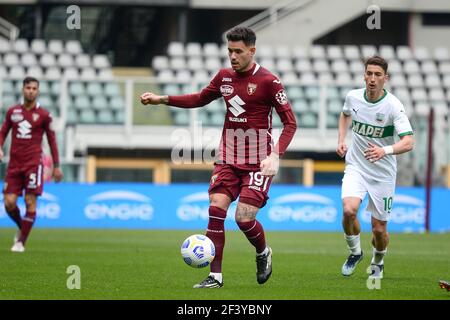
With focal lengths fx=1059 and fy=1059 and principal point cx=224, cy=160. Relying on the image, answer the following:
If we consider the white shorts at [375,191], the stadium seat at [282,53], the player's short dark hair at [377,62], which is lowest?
the white shorts at [375,191]

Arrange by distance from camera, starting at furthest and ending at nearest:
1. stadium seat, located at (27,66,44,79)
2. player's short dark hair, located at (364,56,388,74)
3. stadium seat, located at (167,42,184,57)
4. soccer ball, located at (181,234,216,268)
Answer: stadium seat, located at (167,42,184,57), stadium seat, located at (27,66,44,79), player's short dark hair, located at (364,56,388,74), soccer ball, located at (181,234,216,268)

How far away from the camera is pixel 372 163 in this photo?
38.0 ft

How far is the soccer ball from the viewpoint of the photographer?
968 centimetres

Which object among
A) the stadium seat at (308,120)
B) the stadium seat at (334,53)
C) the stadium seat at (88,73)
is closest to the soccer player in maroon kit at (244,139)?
the stadium seat at (308,120)

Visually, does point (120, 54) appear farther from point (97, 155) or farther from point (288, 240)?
point (288, 240)

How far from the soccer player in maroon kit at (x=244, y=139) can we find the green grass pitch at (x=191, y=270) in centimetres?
56

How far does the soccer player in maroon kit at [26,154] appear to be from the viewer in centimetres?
1527

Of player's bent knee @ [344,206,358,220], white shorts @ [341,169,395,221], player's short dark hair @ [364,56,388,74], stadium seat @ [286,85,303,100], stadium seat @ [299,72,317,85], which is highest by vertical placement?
player's short dark hair @ [364,56,388,74]

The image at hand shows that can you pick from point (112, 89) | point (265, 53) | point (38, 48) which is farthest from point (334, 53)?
point (38, 48)

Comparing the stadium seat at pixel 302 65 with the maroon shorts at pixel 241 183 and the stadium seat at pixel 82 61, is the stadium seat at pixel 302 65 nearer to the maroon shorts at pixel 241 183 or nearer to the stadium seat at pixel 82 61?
the stadium seat at pixel 82 61

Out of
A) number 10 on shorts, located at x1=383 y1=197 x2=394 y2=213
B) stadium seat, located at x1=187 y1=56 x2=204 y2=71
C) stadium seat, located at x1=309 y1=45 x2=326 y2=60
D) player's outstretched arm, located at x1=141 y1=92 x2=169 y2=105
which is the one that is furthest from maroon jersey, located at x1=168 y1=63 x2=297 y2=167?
stadium seat, located at x1=309 y1=45 x2=326 y2=60

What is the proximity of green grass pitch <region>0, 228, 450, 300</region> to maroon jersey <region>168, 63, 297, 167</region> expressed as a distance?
4.26 feet

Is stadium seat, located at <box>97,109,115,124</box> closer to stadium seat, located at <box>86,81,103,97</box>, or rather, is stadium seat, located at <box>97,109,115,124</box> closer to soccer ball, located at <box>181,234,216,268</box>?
stadium seat, located at <box>86,81,103,97</box>
